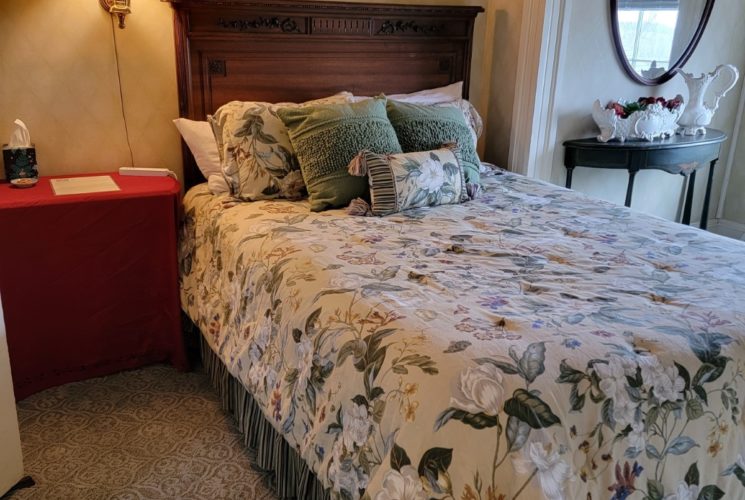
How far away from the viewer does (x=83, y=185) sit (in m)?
2.38

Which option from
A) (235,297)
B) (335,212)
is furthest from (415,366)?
(335,212)

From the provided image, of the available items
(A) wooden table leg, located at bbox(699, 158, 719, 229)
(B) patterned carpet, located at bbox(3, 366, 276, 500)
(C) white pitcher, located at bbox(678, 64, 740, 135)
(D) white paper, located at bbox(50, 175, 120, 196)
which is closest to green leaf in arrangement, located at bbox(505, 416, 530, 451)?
(B) patterned carpet, located at bbox(3, 366, 276, 500)

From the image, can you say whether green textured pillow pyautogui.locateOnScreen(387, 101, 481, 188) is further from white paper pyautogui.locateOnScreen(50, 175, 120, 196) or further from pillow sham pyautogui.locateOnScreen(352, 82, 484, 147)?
white paper pyautogui.locateOnScreen(50, 175, 120, 196)

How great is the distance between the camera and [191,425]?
7.30 feet

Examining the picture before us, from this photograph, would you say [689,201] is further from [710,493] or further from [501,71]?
[710,493]

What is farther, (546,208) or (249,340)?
(546,208)

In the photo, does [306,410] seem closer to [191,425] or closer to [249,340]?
[249,340]

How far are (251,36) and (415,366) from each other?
6.19 ft

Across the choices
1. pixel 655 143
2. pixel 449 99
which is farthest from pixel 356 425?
pixel 655 143

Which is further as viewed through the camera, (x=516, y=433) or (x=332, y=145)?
(x=332, y=145)

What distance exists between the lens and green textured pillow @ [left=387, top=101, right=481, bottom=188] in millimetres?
2527

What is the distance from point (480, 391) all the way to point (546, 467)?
0.17m

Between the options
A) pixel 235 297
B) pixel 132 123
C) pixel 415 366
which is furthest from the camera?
pixel 132 123

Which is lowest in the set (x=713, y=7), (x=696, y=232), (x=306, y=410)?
(x=306, y=410)
